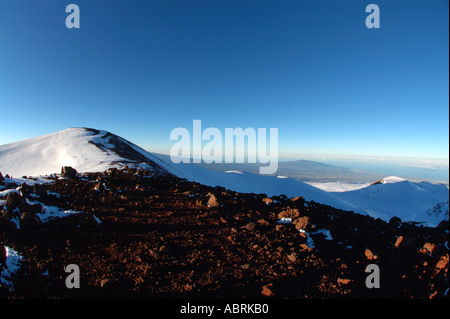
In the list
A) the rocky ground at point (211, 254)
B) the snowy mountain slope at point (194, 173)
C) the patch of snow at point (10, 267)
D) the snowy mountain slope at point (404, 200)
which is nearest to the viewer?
the patch of snow at point (10, 267)

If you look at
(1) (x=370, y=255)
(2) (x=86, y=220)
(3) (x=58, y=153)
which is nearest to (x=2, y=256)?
(2) (x=86, y=220)

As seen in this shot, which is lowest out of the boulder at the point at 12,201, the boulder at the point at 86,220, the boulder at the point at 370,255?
the boulder at the point at 370,255

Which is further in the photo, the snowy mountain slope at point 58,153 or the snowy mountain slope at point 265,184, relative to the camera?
the snowy mountain slope at point 265,184

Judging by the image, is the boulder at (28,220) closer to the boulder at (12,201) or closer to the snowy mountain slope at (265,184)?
the boulder at (12,201)

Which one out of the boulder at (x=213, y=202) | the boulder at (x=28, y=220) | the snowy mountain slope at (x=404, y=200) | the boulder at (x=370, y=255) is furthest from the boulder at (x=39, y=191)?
the snowy mountain slope at (x=404, y=200)

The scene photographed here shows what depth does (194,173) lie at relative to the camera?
1487 inches

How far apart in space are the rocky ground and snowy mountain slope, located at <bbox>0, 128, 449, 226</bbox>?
10.6 meters

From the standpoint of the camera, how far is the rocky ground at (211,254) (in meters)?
3.64

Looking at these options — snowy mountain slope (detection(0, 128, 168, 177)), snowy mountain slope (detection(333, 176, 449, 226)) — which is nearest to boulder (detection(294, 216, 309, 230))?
snowy mountain slope (detection(0, 128, 168, 177))

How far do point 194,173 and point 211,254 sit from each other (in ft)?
111

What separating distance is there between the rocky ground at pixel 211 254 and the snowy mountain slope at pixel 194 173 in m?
10.6

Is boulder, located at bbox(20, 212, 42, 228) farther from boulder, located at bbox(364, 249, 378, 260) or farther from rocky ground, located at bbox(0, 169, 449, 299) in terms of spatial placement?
boulder, located at bbox(364, 249, 378, 260)
